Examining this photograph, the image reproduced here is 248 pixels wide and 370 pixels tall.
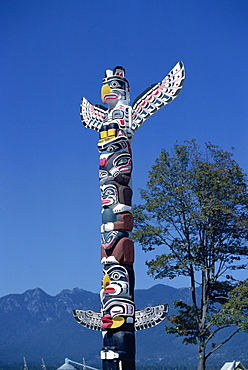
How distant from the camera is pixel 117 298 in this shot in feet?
49.7

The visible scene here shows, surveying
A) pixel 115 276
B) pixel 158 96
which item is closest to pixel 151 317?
pixel 115 276

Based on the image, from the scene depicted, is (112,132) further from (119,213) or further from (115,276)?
(115,276)

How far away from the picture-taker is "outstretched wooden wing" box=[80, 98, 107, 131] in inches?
Result: 732

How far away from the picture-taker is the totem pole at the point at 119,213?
14977 millimetres

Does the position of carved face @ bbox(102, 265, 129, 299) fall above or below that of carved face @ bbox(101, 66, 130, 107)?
below

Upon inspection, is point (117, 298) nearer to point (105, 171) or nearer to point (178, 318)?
point (105, 171)

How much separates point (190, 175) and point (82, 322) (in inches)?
307

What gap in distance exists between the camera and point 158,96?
17406mm

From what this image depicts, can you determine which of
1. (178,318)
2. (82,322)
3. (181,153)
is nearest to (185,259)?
(178,318)

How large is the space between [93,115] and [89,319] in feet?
20.5

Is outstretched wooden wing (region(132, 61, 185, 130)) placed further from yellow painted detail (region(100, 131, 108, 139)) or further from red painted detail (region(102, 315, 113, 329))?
red painted detail (region(102, 315, 113, 329))

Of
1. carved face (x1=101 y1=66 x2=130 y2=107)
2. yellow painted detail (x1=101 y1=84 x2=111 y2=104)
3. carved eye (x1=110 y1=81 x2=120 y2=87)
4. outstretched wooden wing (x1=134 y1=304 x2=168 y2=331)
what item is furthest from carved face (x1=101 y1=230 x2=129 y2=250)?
carved eye (x1=110 y1=81 x2=120 y2=87)

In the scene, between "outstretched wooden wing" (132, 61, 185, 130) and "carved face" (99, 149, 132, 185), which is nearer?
"carved face" (99, 149, 132, 185)

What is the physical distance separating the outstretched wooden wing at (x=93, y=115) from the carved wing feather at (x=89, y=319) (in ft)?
18.5
